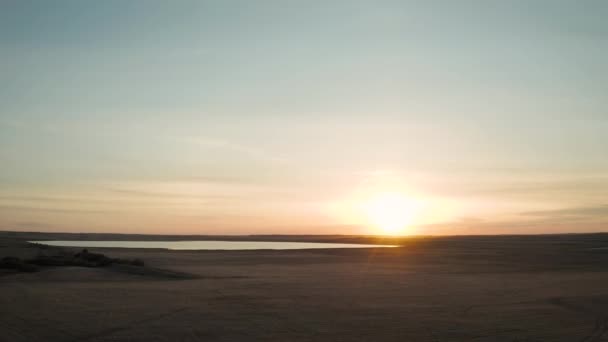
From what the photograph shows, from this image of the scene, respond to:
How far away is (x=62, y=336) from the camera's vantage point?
10461 mm

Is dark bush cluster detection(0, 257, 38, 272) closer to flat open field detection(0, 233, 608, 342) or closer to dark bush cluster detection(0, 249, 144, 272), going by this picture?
dark bush cluster detection(0, 249, 144, 272)

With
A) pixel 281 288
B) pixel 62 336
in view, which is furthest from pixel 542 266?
pixel 62 336

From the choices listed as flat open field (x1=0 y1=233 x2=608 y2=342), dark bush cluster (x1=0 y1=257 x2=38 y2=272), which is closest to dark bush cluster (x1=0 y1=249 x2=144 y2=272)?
dark bush cluster (x1=0 y1=257 x2=38 y2=272)

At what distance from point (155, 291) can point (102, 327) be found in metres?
5.74

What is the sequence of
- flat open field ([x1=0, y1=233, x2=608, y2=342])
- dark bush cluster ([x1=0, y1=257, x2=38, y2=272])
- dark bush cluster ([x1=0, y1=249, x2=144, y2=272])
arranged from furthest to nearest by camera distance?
dark bush cluster ([x1=0, y1=249, x2=144, y2=272]) < dark bush cluster ([x1=0, y1=257, x2=38, y2=272]) < flat open field ([x1=0, y1=233, x2=608, y2=342])

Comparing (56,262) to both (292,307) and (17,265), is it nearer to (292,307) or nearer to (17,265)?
(17,265)

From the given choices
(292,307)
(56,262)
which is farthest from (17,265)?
(292,307)

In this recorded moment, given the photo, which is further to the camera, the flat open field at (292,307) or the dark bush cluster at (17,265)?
the dark bush cluster at (17,265)

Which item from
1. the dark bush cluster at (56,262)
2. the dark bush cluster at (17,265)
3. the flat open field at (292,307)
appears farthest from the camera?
the dark bush cluster at (56,262)

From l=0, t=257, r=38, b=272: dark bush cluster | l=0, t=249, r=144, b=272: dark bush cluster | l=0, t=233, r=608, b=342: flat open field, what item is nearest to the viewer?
l=0, t=233, r=608, b=342: flat open field

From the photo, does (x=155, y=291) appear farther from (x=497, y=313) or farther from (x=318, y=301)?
(x=497, y=313)

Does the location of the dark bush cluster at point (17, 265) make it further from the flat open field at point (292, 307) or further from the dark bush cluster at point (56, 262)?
the flat open field at point (292, 307)

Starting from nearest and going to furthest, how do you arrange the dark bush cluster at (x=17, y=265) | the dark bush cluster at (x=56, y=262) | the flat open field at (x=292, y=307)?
the flat open field at (x=292, y=307)
the dark bush cluster at (x=17, y=265)
the dark bush cluster at (x=56, y=262)

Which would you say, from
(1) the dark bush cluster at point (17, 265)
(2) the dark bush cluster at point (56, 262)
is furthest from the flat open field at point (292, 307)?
(2) the dark bush cluster at point (56, 262)
